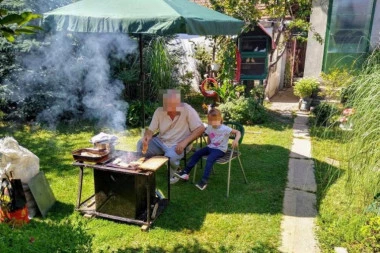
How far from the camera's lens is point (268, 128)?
7082 mm

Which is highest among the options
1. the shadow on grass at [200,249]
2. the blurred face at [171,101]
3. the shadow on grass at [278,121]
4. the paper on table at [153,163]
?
the blurred face at [171,101]

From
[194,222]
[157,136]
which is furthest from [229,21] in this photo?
[194,222]

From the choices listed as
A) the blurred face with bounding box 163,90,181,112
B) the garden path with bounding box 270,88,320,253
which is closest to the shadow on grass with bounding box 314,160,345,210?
the garden path with bounding box 270,88,320,253

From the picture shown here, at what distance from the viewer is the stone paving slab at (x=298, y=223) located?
319cm

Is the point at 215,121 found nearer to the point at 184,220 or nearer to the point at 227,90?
the point at 184,220

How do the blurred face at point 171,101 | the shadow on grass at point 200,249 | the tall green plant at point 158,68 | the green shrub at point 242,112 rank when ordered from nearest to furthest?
the shadow on grass at point 200,249 < the blurred face at point 171,101 < the green shrub at point 242,112 < the tall green plant at point 158,68

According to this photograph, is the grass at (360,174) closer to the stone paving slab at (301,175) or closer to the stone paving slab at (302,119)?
the stone paving slab at (301,175)

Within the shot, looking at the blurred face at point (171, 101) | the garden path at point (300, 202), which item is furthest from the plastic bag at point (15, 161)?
the garden path at point (300, 202)

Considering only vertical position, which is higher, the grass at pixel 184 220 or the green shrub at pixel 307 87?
the green shrub at pixel 307 87

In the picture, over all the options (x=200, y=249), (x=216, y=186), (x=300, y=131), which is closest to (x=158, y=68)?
(x=300, y=131)

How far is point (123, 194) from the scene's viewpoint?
3.56 metres

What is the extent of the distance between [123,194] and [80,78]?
4720 mm

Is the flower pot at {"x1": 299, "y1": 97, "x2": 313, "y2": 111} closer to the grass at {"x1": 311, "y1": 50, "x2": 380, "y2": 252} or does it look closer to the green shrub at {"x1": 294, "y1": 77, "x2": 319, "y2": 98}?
the green shrub at {"x1": 294, "y1": 77, "x2": 319, "y2": 98}

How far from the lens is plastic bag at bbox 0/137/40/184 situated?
11.2 ft
